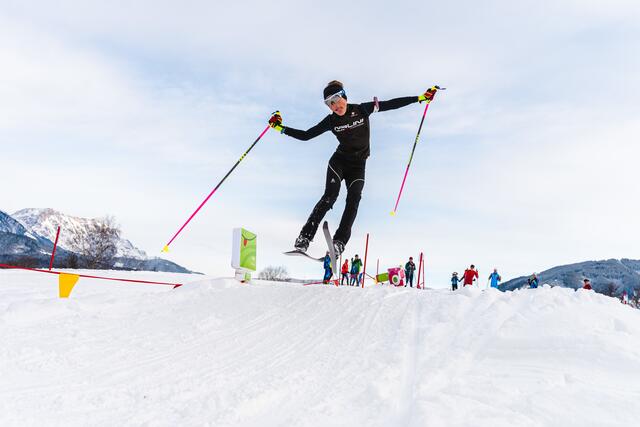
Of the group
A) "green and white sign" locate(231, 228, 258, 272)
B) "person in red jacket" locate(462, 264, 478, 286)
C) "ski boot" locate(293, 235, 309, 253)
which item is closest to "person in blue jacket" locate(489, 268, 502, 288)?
"person in red jacket" locate(462, 264, 478, 286)

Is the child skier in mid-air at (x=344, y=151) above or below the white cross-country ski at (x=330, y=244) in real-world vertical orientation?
above

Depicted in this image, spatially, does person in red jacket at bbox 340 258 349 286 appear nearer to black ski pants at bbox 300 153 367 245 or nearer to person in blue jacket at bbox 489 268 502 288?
person in blue jacket at bbox 489 268 502 288

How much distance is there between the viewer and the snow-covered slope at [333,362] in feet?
9.91

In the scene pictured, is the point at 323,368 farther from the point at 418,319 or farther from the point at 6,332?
the point at 6,332

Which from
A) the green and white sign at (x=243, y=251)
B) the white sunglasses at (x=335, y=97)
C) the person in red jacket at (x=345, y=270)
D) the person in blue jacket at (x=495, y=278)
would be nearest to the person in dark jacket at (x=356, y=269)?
the person in red jacket at (x=345, y=270)

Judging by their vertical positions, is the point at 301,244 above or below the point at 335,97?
below

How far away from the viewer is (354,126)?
7070 mm

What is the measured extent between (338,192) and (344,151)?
0.69 meters

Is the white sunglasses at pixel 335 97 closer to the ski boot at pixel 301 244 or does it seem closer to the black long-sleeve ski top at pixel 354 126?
the black long-sleeve ski top at pixel 354 126

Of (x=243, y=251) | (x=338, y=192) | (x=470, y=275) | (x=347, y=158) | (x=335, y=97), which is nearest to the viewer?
(x=335, y=97)

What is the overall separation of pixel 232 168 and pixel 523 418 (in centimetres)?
737

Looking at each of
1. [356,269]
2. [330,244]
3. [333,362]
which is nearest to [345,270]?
[356,269]

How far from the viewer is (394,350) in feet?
14.4

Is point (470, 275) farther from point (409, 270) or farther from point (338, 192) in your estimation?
point (338, 192)
